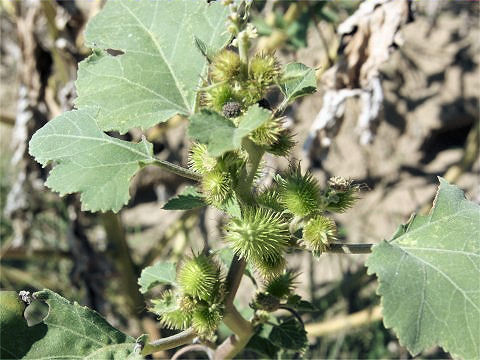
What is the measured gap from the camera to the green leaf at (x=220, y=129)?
0.83 m

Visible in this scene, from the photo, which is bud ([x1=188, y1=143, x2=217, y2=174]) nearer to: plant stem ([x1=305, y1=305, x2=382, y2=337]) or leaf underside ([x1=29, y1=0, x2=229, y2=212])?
leaf underside ([x1=29, y1=0, x2=229, y2=212])

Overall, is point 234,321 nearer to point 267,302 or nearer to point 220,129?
point 267,302

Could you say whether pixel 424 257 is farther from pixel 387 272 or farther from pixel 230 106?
pixel 230 106

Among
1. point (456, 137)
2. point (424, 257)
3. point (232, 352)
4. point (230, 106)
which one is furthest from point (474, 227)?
point (456, 137)

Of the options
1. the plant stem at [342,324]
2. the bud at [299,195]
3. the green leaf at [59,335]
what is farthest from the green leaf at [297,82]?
the plant stem at [342,324]

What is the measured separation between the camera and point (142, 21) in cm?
124

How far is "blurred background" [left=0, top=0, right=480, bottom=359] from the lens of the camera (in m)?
2.32

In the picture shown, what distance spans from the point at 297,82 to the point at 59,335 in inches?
23.8

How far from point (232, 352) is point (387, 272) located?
479mm

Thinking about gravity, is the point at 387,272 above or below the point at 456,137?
above

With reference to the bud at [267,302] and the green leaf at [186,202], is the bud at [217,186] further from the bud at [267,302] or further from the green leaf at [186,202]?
the bud at [267,302]

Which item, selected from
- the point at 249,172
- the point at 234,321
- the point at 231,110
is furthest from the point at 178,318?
the point at 231,110

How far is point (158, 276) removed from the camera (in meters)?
1.26

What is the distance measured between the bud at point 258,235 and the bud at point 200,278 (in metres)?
0.10
